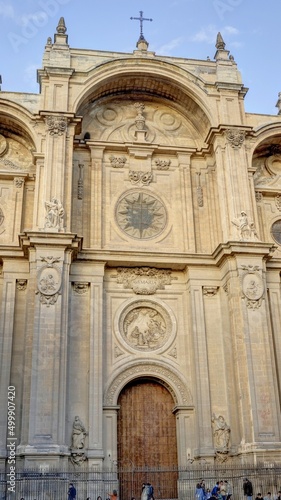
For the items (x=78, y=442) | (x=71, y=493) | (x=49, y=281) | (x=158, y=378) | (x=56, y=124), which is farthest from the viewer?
(x=56, y=124)

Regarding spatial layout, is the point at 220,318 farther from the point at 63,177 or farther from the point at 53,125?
the point at 53,125

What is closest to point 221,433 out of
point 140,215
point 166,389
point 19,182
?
point 166,389

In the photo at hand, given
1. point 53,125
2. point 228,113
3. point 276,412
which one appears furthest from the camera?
point 228,113

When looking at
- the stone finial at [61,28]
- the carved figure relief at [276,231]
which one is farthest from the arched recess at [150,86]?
the carved figure relief at [276,231]

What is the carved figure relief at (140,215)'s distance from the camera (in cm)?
2203

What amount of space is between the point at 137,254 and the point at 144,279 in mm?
1083

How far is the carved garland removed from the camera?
19.5 metres

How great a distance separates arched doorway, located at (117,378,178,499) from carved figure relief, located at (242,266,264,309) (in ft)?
14.3

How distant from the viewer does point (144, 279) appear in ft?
69.8

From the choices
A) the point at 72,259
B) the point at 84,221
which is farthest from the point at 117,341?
the point at 84,221

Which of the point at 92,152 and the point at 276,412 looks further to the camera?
the point at 92,152

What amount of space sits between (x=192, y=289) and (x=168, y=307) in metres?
1.12

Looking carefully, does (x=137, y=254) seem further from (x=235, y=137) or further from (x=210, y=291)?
(x=235, y=137)

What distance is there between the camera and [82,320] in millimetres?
19891
